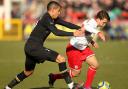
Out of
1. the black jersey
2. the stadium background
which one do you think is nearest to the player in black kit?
the black jersey

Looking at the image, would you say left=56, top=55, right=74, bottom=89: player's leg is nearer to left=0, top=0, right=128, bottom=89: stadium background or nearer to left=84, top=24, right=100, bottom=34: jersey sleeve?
left=84, top=24, right=100, bottom=34: jersey sleeve

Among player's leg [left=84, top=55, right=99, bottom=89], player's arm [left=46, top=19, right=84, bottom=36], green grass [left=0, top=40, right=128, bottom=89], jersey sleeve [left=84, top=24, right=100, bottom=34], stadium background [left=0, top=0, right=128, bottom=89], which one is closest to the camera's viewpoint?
player's arm [left=46, top=19, right=84, bottom=36]

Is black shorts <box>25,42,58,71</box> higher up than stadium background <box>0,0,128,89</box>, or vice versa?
black shorts <box>25,42,58,71</box>

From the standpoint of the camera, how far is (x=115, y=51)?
23.4m

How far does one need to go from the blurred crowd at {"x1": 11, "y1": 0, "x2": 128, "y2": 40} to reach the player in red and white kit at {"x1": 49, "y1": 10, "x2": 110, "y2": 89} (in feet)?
50.6

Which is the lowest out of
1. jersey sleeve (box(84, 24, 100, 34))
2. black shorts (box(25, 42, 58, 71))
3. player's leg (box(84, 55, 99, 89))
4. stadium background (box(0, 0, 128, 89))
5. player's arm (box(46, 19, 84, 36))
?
stadium background (box(0, 0, 128, 89))

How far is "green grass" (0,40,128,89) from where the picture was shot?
14266 mm

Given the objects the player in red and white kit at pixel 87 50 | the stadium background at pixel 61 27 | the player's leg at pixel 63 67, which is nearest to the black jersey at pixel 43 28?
the player's leg at pixel 63 67

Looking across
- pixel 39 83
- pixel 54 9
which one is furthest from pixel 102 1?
pixel 54 9

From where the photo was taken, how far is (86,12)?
97.1ft

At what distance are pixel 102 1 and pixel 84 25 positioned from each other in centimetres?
1784

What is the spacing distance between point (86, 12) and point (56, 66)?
11370 millimetres

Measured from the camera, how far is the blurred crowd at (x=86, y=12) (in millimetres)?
28875

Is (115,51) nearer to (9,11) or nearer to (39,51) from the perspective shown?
(9,11)
